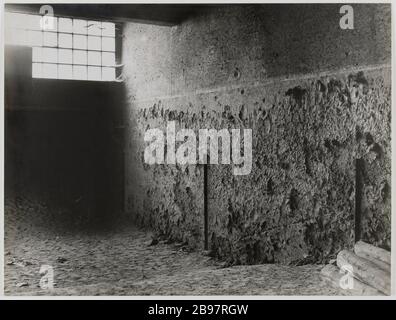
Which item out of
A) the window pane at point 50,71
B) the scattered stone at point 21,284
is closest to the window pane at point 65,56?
the window pane at point 50,71

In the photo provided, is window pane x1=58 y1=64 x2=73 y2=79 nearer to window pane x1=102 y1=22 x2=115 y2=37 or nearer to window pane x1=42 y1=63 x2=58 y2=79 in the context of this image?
window pane x1=42 y1=63 x2=58 y2=79

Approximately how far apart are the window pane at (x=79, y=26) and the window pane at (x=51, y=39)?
1.03ft

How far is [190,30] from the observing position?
18.2ft

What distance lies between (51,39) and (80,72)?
2.15 feet

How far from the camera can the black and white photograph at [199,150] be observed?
11.6ft

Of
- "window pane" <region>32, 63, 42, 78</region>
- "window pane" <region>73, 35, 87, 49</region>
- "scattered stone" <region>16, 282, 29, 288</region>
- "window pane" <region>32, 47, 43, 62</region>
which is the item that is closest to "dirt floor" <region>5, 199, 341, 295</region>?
"scattered stone" <region>16, 282, 29, 288</region>

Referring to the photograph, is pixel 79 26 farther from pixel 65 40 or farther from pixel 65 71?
pixel 65 71

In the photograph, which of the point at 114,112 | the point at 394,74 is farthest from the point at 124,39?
the point at 394,74

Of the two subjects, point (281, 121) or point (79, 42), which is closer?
point (281, 121)

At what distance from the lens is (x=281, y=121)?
14.1 feet

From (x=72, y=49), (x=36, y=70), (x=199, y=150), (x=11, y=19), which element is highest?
(x=72, y=49)

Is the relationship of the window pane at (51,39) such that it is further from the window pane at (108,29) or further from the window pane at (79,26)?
the window pane at (108,29)

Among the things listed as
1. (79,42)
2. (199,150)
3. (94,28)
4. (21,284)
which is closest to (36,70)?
(79,42)

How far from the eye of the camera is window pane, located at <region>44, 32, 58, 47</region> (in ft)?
23.1
